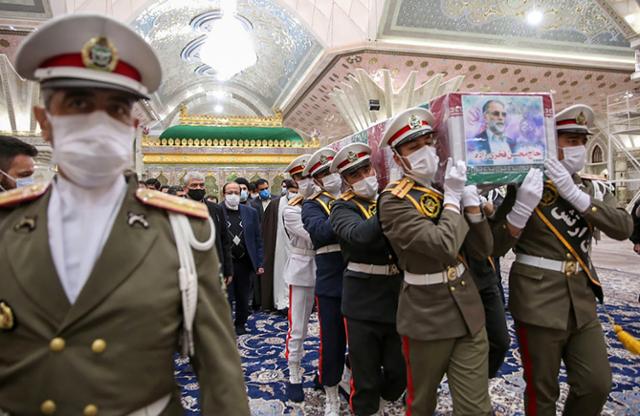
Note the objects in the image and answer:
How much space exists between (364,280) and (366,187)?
58 centimetres

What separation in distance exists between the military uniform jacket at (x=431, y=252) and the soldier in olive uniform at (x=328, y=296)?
0.92m

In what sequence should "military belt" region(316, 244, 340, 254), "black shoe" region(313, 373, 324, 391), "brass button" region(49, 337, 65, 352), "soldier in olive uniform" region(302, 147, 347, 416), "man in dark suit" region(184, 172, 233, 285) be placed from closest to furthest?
"brass button" region(49, 337, 65, 352)
"soldier in olive uniform" region(302, 147, 347, 416)
"military belt" region(316, 244, 340, 254)
"black shoe" region(313, 373, 324, 391)
"man in dark suit" region(184, 172, 233, 285)

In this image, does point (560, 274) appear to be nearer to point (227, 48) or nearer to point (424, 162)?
point (424, 162)

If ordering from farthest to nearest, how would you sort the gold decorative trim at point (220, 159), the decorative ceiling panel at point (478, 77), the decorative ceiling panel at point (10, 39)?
the decorative ceiling panel at point (478, 77) → the gold decorative trim at point (220, 159) → the decorative ceiling panel at point (10, 39)

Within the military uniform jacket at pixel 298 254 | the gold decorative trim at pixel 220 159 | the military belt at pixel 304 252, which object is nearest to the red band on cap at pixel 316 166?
the military uniform jacket at pixel 298 254

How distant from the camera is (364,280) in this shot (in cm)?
273

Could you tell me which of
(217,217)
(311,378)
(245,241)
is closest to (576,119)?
(311,378)

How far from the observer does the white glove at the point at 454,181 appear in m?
2.04

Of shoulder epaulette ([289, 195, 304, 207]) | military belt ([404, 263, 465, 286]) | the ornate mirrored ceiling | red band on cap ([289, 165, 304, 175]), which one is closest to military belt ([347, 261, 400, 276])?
military belt ([404, 263, 465, 286])

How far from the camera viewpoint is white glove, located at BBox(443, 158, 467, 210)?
2.04m

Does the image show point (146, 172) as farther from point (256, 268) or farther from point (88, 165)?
point (88, 165)

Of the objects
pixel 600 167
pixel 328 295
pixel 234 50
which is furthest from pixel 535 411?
pixel 600 167

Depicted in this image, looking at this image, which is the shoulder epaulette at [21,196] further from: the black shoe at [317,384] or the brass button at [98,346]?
the black shoe at [317,384]

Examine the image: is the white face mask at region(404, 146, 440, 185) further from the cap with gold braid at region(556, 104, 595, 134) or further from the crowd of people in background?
the crowd of people in background
